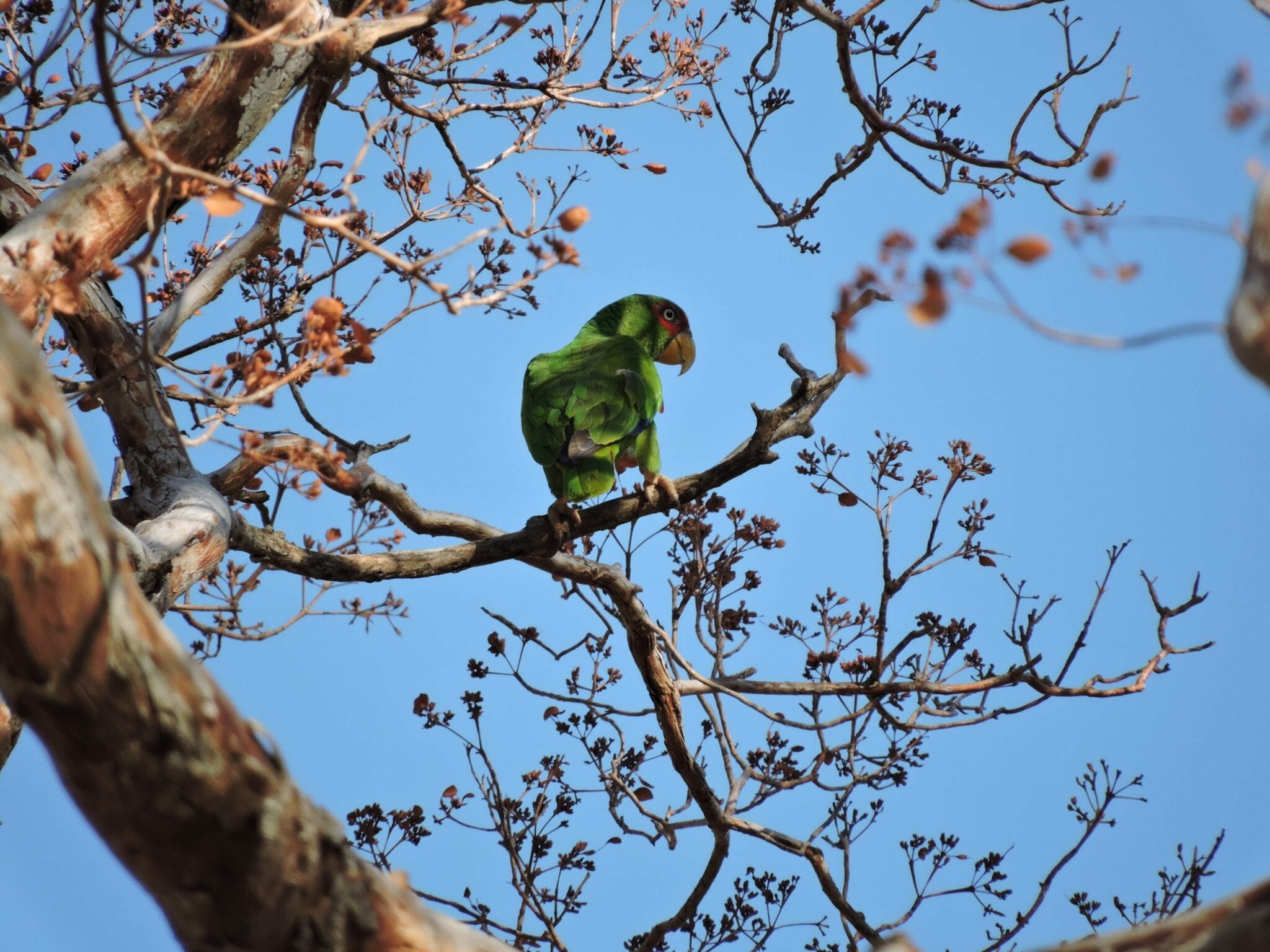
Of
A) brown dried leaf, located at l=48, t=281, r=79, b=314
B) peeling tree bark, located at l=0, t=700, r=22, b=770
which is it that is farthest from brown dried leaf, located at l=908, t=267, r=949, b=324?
peeling tree bark, located at l=0, t=700, r=22, b=770

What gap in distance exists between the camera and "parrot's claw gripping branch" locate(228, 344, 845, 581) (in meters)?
3.92

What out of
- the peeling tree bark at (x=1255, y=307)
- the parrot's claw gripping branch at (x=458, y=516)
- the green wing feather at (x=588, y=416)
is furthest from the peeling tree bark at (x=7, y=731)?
the peeling tree bark at (x=1255, y=307)

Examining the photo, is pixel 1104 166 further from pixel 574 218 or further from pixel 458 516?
pixel 458 516

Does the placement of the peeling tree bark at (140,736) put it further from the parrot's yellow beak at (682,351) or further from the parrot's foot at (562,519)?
the parrot's yellow beak at (682,351)

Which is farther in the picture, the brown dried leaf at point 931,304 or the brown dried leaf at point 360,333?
the brown dried leaf at point 360,333

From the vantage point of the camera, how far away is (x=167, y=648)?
1676 mm

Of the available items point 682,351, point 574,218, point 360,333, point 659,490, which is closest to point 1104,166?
point 574,218

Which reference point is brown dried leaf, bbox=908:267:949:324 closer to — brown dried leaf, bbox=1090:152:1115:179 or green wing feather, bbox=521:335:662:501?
brown dried leaf, bbox=1090:152:1115:179

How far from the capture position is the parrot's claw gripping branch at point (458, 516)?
12.9 ft

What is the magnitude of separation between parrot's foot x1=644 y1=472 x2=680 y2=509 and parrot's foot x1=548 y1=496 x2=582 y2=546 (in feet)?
1.09

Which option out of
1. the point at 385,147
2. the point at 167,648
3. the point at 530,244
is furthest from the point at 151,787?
the point at 385,147

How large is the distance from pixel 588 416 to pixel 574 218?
2.27 m

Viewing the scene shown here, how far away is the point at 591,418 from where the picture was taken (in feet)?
15.3

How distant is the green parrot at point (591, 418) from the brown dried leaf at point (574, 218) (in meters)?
1.98
